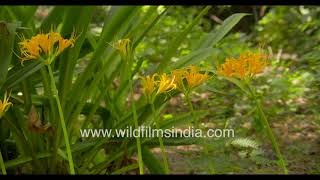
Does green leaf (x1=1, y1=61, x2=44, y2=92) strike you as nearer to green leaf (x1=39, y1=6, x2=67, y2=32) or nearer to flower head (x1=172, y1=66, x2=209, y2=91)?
green leaf (x1=39, y1=6, x2=67, y2=32)

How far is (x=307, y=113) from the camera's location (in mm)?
2023

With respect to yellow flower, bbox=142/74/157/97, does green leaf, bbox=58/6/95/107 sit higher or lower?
higher

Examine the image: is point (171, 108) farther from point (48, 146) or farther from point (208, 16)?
point (208, 16)

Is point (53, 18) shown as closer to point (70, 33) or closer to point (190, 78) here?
point (70, 33)

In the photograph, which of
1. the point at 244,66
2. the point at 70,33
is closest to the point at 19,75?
the point at 70,33

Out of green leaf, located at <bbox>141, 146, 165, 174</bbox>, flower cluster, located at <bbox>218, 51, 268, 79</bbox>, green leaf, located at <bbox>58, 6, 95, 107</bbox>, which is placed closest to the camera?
flower cluster, located at <bbox>218, 51, 268, 79</bbox>

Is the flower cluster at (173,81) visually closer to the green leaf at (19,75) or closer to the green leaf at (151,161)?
the green leaf at (19,75)

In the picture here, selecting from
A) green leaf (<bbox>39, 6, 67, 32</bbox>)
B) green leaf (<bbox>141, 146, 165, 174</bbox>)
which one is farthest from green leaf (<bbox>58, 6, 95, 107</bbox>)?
green leaf (<bbox>141, 146, 165, 174</bbox>)

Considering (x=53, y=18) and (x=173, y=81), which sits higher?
(x=53, y=18)

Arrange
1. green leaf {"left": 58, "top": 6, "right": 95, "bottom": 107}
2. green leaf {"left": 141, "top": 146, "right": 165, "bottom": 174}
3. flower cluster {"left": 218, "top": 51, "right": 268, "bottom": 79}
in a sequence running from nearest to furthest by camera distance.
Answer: flower cluster {"left": 218, "top": 51, "right": 268, "bottom": 79}, green leaf {"left": 58, "top": 6, "right": 95, "bottom": 107}, green leaf {"left": 141, "top": 146, "right": 165, "bottom": 174}

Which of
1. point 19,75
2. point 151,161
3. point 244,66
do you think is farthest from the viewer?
point 151,161

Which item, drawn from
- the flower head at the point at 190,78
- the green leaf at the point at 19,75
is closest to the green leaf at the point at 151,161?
the green leaf at the point at 19,75

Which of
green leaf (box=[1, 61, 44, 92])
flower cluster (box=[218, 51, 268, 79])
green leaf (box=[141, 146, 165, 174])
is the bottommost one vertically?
green leaf (box=[141, 146, 165, 174])
